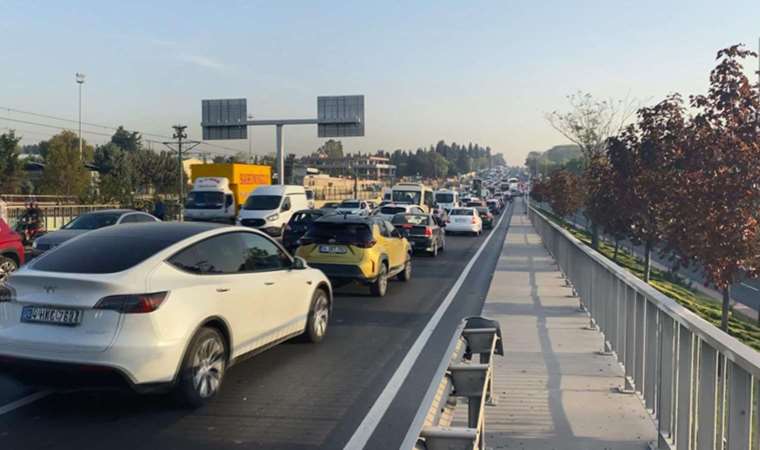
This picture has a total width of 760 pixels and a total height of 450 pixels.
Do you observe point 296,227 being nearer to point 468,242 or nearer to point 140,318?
point 468,242

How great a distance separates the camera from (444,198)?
159 ft

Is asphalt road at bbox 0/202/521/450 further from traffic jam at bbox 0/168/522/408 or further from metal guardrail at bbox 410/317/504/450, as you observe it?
metal guardrail at bbox 410/317/504/450

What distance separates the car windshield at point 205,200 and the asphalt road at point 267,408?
945 inches

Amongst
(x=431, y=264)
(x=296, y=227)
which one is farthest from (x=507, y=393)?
(x=296, y=227)

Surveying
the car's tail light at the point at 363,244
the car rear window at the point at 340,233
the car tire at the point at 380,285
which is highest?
the car rear window at the point at 340,233

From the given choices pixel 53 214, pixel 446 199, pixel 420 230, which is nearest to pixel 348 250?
pixel 420 230

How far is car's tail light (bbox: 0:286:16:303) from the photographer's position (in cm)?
597

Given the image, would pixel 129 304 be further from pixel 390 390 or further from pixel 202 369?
pixel 390 390

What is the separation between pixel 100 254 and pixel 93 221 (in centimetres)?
1113

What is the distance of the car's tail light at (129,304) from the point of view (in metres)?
5.69

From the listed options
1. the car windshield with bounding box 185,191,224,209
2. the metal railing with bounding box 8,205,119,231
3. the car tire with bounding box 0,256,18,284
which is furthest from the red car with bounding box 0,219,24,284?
the metal railing with bounding box 8,205,119,231

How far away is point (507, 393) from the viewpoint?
6730 mm

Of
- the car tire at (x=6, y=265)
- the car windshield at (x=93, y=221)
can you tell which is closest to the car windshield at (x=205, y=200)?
the car windshield at (x=93, y=221)

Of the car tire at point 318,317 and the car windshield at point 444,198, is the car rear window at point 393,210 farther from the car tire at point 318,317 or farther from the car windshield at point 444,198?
the car tire at point 318,317
